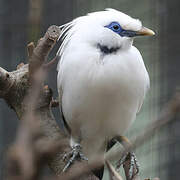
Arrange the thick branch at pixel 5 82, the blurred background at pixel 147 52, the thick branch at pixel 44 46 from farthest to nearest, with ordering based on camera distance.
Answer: the blurred background at pixel 147 52 → the thick branch at pixel 5 82 → the thick branch at pixel 44 46

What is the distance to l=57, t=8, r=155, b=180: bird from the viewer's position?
1795mm

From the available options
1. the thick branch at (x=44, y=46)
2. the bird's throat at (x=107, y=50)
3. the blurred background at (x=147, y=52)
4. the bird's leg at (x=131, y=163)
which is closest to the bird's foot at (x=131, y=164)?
the bird's leg at (x=131, y=163)

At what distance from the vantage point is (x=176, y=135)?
3393 mm

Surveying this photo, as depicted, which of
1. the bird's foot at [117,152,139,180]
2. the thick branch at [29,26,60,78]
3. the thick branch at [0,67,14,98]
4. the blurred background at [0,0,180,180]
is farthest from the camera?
the blurred background at [0,0,180,180]

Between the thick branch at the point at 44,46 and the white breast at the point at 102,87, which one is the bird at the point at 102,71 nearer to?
the white breast at the point at 102,87

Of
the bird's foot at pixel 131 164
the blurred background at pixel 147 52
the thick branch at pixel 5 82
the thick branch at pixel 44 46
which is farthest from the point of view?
the blurred background at pixel 147 52

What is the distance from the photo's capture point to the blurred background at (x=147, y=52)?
325 centimetres

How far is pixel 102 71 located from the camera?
178cm

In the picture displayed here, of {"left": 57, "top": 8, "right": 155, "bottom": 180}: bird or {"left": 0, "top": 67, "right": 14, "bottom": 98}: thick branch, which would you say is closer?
{"left": 0, "top": 67, "right": 14, "bottom": 98}: thick branch

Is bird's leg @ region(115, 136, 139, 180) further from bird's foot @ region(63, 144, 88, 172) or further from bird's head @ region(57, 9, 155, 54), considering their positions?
bird's head @ region(57, 9, 155, 54)

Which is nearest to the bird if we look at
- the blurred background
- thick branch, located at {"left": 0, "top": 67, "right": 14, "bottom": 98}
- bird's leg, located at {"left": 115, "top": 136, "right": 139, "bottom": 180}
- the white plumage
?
the white plumage

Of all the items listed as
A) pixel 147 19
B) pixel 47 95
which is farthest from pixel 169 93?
pixel 47 95

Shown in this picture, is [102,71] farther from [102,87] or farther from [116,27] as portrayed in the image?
[116,27]

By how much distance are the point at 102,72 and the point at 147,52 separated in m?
1.91
